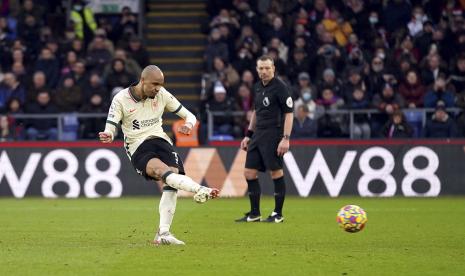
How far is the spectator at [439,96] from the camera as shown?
2284 cm

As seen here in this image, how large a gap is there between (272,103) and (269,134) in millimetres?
444

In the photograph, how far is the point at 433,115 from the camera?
22406 mm

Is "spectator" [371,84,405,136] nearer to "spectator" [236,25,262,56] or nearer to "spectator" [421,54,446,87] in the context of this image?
"spectator" [421,54,446,87]

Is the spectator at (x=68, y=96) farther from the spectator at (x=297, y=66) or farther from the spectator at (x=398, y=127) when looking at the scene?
the spectator at (x=398, y=127)

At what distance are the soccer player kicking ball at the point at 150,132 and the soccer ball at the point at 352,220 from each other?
1.93 m

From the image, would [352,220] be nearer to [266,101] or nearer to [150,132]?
[150,132]

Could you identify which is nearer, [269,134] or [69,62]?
[269,134]

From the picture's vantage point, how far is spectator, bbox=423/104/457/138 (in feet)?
72.2

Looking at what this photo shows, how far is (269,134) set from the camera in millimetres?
15164

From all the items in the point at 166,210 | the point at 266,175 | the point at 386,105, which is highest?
the point at 166,210

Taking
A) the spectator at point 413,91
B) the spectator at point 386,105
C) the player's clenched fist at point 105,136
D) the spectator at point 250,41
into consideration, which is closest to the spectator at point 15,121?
the spectator at point 250,41

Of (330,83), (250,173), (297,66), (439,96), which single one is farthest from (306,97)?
(250,173)

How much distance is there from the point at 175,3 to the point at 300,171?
8778 mm

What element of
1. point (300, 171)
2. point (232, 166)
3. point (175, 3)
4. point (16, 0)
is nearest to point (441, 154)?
point (300, 171)
